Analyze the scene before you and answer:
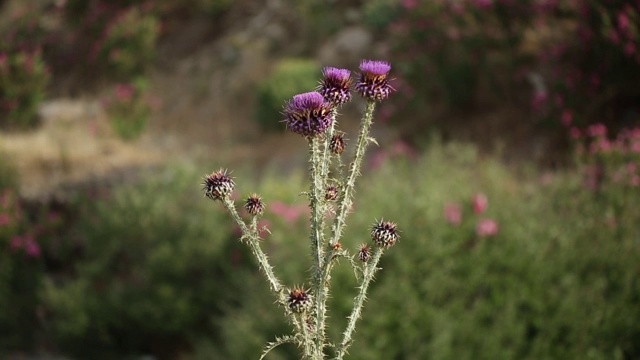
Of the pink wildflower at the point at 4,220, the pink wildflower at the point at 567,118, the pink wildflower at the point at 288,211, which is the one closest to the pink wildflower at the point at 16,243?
the pink wildflower at the point at 4,220

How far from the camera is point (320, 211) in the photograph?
3.40 ft

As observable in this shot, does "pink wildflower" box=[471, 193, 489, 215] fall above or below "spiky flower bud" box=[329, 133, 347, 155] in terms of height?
above

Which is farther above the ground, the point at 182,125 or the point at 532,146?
the point at 182,125

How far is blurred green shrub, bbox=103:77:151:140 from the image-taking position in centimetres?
916

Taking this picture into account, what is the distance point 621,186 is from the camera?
4977 millimetres

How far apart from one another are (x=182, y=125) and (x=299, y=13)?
2.64m

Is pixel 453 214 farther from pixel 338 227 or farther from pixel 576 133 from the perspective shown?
pixel 338 227

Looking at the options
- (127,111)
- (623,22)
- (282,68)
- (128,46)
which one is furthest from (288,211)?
(128,46)

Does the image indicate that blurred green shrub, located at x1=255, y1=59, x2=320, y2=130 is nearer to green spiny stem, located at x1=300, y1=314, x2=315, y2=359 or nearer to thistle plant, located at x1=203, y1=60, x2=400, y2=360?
thistle plant, located at x1=203, y1=60, x2=400, y2=360

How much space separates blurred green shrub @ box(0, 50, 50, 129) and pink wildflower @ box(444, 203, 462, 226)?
22.6 feet

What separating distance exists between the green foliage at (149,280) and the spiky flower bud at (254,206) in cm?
369

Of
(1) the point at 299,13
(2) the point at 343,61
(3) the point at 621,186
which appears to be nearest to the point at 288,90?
(2) the point at 343,61

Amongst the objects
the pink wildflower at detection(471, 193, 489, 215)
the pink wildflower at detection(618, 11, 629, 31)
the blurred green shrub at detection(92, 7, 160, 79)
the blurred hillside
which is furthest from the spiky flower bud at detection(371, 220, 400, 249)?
the blurred green shrub at detection(92, 7, 160, 79)

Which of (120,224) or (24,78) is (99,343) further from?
(24,78)
